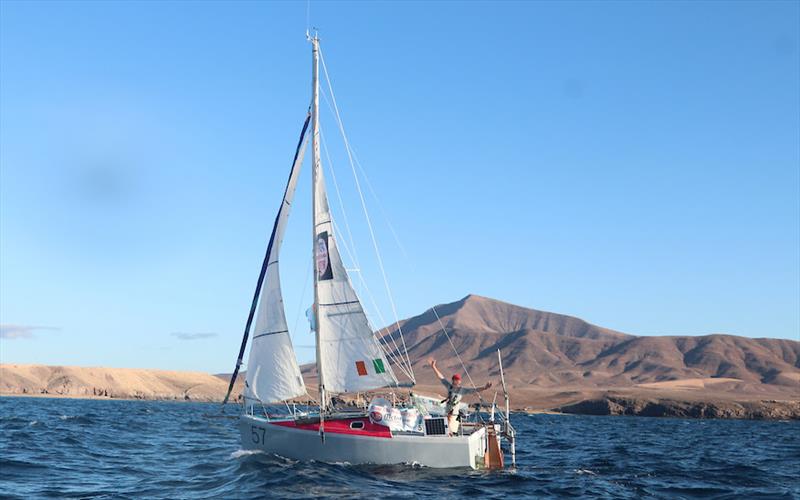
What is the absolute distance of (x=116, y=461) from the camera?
30484 millimetres

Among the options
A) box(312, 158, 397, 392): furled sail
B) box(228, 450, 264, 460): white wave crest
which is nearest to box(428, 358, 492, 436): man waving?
box(312, 158, 397, 392): furled sail

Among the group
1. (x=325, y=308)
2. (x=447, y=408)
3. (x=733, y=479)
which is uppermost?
(x=325, y=308)

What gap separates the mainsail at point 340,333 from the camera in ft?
91.6

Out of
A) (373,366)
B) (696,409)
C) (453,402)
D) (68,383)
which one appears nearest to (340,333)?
(373,366)

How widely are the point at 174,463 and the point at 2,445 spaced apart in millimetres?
10027

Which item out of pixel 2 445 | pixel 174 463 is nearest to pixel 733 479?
pixel 174 463

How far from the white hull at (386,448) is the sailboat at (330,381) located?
0.04 meters

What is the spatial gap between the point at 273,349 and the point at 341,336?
8.83ft

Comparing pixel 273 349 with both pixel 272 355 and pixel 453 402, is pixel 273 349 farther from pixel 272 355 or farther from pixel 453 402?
pixel 453 402

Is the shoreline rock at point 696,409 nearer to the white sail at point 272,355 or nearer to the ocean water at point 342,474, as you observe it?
the ocean water at point 342,474

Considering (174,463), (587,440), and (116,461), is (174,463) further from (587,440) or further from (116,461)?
(587,440)

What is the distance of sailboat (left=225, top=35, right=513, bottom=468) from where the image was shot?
26.6 meters

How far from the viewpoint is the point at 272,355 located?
28438 millimetres

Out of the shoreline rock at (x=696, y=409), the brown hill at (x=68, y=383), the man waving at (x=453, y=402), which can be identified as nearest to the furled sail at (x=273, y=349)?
the man waving at (x=453, y=402)
